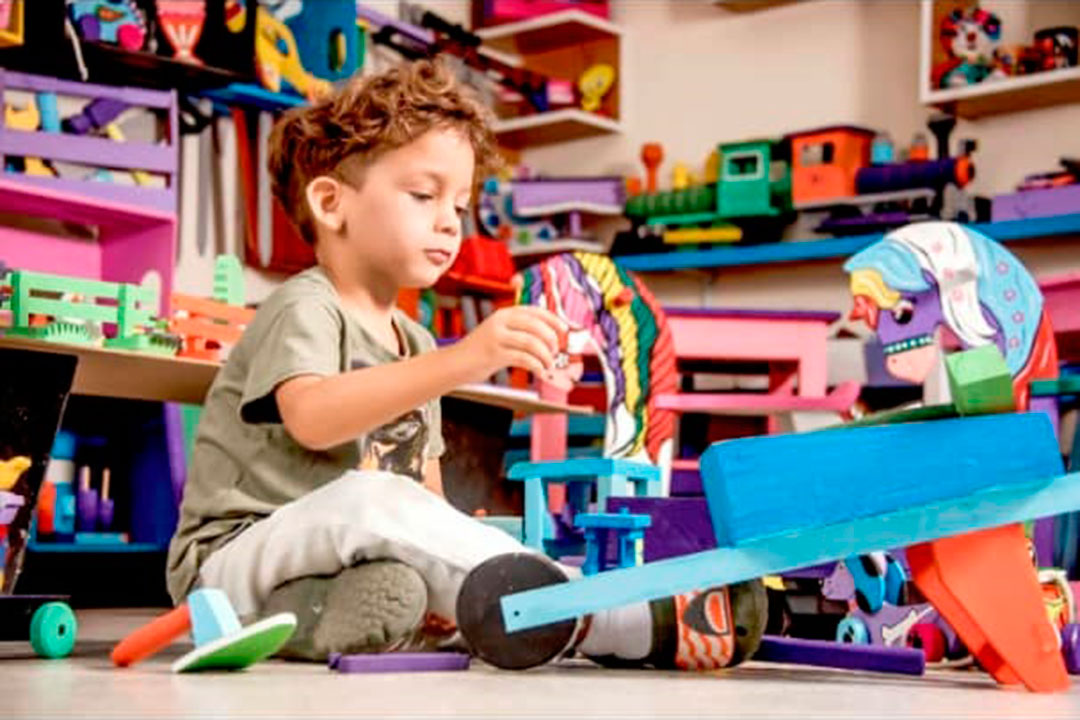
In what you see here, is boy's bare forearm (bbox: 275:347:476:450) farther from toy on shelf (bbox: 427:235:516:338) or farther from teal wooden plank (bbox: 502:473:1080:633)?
toy on shelf (bbox: 427:235:516:338)

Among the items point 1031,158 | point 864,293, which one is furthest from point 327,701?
point 1031,158

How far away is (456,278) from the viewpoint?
12.3ft

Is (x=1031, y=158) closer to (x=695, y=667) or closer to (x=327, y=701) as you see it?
(x=695, y=667)

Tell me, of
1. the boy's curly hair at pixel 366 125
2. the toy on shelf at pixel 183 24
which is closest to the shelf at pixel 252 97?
the toy on shelf at pixel 183 24

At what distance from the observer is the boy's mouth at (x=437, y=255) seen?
154cm

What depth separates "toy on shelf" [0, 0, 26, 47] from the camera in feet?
9.64

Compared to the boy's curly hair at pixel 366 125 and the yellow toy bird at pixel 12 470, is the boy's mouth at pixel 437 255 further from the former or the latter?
the yellow toy bird at pixel 12 470

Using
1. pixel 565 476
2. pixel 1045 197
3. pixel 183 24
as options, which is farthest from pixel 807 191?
pixel 565 476

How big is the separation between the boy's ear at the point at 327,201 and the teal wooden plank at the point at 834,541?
1.71ft

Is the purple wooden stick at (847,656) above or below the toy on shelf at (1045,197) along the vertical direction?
below

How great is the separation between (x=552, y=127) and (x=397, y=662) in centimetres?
331

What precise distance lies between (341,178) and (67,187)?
5.17 ft

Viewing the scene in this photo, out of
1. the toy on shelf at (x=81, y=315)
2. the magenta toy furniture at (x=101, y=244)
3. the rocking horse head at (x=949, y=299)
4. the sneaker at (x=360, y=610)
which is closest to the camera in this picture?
the sneaker at (x=360, y=610)

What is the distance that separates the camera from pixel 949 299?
7.73ft
